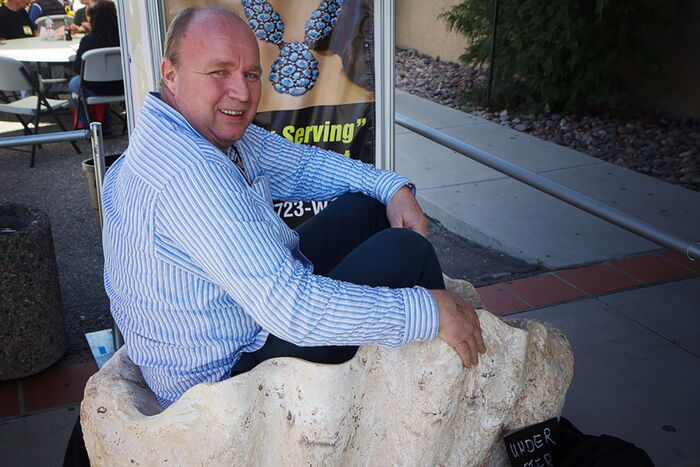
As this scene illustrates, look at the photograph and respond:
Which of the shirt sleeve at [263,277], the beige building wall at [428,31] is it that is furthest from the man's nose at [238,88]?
the beige building wall at [428,31]

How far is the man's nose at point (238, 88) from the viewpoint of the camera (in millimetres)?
1958

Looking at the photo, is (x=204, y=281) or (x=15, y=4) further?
(x=15, y=4)

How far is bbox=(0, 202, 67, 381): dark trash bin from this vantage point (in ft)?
10.1

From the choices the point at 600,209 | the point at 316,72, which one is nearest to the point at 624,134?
the point at 316,72

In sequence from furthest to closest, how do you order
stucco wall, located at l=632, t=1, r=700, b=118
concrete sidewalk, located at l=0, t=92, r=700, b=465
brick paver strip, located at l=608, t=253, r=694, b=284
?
1. stucco wall, located at l=632, t=1, r=700, b=118
2. brick paver strip, located at l=608, t=253, r=694, b=284
3. concrete sidewalk, located at l=0, t=92, r=700, b=465

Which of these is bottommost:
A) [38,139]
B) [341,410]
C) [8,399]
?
[8,399]

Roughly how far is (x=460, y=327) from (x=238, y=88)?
2.88 ft

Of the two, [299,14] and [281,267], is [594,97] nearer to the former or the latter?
[299,14]

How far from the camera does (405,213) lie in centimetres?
242

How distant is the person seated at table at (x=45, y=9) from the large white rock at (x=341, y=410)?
11.3 meters

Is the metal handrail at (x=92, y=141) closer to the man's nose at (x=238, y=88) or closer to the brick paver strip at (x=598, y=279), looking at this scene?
the man's nose at (x=238, y=88)

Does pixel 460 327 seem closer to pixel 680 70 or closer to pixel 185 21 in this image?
pixel 185 21

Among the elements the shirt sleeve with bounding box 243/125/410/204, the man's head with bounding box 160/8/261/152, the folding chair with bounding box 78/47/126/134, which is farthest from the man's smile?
the folding chair with bounding box 78/47/126/134

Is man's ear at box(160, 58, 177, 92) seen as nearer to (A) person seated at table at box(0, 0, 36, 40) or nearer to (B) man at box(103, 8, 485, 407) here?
(B) man at box(103, 8, 485, 407)
